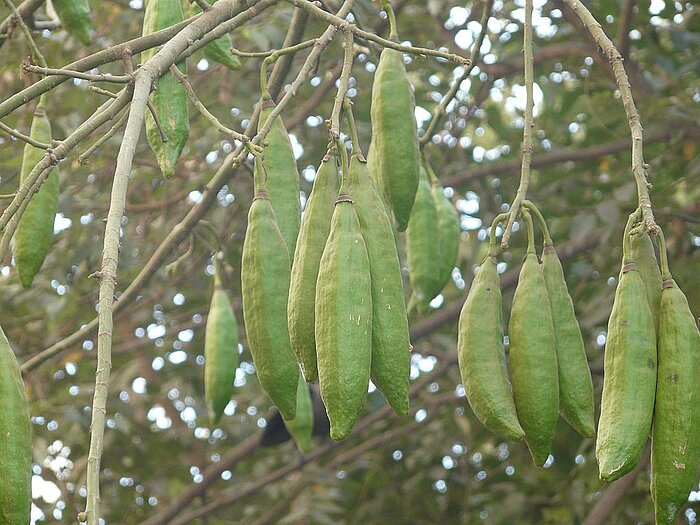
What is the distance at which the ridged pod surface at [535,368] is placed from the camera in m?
1.21

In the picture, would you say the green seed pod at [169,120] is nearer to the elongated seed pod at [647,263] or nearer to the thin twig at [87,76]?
the thin twig at [87,76]

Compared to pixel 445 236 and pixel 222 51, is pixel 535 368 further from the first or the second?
pixel 222 51

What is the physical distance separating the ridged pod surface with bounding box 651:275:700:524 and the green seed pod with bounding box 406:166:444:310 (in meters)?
0.51

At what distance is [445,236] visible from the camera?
5.65ft

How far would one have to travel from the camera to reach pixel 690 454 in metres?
1.12

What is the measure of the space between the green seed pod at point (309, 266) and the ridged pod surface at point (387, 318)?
0.06m

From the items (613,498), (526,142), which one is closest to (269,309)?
(526,142)

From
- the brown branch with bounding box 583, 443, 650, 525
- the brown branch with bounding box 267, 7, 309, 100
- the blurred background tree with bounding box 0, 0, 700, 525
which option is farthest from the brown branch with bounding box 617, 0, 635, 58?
the brown branch with bounding box 267, 7, 309, 100

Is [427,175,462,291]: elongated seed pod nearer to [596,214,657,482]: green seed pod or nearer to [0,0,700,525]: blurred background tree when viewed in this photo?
[596,214,657,482]: green seed pod

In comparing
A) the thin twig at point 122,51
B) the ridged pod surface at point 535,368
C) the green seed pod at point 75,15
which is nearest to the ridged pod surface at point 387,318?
the ridged pod surface at point 535,368

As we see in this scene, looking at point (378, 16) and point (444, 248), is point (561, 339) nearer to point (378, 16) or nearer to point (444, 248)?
point (444, 248)

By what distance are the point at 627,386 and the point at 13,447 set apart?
615mm

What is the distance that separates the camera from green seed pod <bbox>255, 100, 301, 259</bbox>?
1.30m

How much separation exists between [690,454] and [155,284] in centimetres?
240
